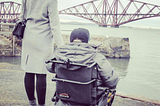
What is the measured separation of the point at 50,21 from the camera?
4.83ft

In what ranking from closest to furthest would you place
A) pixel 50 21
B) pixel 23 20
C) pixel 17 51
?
pixel 50 21 → pixel 23 20 → pixel 17 51

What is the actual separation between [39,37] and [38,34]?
0.07 feet

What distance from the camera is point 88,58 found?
115 centimetres

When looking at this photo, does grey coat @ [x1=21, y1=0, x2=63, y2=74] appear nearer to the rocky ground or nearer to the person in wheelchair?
the person in wheelchair

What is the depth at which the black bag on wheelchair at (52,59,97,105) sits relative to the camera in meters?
1.14

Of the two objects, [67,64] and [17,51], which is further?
[17,51]

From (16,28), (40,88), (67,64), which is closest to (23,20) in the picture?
(16,28)

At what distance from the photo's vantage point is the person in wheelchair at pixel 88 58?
116cm

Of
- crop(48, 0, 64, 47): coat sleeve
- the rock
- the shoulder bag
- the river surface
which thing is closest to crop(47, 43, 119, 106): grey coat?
crop(48, 0, 64, 47): coat sleeve

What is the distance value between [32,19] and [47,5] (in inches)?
6.3

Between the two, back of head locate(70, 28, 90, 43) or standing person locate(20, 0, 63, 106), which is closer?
back of head locate(70, 28, 90, 43)

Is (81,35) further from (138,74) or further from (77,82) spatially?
(138,74)

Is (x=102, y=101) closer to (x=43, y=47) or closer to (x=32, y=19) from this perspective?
(x=43, y=47)

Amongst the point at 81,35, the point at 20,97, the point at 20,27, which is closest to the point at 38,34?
the point at 20,27
